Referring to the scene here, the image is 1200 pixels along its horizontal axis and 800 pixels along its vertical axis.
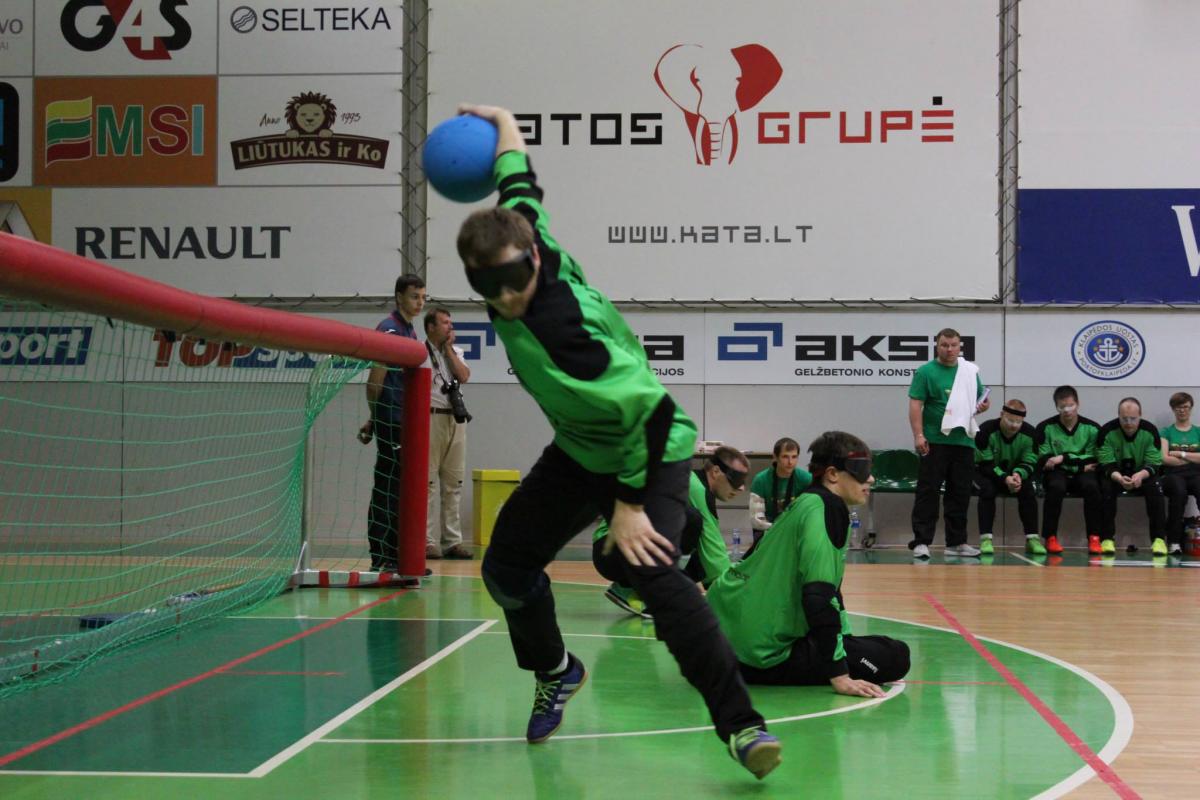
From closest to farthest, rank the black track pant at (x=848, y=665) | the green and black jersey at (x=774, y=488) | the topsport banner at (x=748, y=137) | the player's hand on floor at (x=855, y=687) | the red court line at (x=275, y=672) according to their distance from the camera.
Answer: the player's hand on floor at (x=855, y=687)
the black track pant at (x=848, y=665)
the red court line at (x=275, y=672)
the green and black jersey at (x=774, y=488)
the topsport banner at (x=748, y=137)

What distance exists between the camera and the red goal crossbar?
16.1 feet

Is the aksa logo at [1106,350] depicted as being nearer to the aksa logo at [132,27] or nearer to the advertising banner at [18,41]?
the aksa logo at [132,27]

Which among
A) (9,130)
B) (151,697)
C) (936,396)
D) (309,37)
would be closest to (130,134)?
(9,130)

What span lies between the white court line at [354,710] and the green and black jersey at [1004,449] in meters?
7.35

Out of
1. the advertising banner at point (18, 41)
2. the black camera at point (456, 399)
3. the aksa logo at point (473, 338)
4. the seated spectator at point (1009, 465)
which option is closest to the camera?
the black camera at point (456, 399)

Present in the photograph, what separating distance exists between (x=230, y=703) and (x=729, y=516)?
930cm

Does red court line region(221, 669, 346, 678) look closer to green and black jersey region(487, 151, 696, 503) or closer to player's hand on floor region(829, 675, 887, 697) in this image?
player's hand on floor region(829, 675, 887, 697)

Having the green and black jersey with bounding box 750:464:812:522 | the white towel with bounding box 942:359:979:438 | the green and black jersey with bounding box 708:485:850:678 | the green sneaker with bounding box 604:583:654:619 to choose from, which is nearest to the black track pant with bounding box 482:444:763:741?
the green and black jersey with bounding box 708:485:850:678

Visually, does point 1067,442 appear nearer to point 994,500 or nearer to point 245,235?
point 994,500

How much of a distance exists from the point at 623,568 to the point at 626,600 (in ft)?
11.7

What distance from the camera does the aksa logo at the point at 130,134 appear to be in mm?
14312

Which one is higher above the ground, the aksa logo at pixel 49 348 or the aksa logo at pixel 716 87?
the aksa logo at pixel 716 87

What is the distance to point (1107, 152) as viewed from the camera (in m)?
13.6

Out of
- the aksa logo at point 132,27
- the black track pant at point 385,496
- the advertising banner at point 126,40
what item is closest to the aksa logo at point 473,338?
the advertising banner at point 126,40
